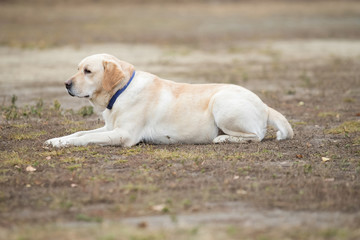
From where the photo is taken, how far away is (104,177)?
6.25 metres

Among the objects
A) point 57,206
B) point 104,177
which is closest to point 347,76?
point 104,177

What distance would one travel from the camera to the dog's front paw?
774cm

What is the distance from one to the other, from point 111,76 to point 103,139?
34.5 inches

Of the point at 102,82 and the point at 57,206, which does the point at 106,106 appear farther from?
the point at 57,206

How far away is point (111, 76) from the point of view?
25.6ft

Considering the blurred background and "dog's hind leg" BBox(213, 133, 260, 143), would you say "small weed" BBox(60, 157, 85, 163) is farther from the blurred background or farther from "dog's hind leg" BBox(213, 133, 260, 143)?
the blurred background

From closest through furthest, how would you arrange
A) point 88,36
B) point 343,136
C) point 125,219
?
point 125,219 < point 343,136 < point 88,36

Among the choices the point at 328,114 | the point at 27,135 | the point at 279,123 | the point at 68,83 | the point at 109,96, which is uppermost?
the point at 68,83

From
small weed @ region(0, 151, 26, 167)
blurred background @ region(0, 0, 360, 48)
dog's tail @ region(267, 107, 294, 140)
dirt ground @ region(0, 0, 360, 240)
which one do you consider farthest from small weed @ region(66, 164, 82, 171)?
blurred background @ region(0, 0, 360, 48)

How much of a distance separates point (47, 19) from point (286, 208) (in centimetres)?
3751

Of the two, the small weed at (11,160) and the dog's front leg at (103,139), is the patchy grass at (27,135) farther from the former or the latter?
the small weed at (11,160)

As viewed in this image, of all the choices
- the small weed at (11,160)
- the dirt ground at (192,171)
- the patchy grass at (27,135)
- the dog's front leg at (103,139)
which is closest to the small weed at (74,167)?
the dirt ground at (192,171)

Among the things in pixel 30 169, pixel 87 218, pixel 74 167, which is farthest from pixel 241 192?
pixel 30 169

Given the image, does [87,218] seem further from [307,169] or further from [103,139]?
[103,139]
